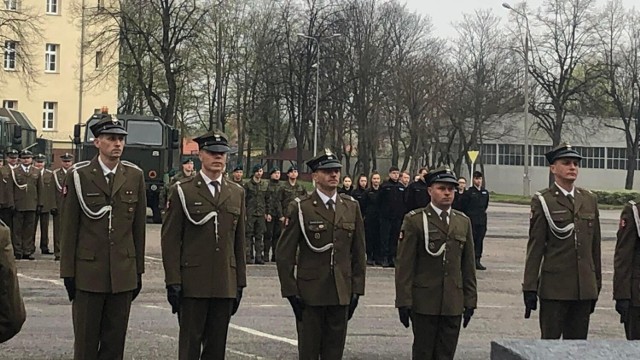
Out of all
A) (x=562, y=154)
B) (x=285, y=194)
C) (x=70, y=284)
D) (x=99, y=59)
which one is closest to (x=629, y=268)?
(x=562, y=154)

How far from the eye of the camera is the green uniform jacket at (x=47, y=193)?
61.8 ft

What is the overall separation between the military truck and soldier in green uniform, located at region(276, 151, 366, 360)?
18513 millimetres

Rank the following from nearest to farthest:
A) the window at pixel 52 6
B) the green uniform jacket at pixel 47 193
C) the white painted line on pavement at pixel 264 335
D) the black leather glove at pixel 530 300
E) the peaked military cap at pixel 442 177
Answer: the peaked military cap at pixel 442 177
the black leather glove at pixel 530 300
the white painted line on pavement at pixel 264 335
the green uniform jacket at pixel 47 193
the window at pixel 52 6

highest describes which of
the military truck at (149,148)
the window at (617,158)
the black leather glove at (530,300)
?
the window at (617,158)

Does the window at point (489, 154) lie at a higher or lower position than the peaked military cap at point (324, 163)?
higher

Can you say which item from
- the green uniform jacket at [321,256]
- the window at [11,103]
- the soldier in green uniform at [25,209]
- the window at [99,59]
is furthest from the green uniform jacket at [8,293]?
the window at [11,103]

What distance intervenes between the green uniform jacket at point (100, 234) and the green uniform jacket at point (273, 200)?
10.9 m

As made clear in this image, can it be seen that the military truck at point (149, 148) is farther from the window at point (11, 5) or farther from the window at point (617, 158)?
the window at point (617, 158)

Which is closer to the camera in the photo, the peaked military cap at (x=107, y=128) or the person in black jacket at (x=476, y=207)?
the peaked military cap at (x=107, y=128)

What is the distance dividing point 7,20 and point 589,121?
42.3 m

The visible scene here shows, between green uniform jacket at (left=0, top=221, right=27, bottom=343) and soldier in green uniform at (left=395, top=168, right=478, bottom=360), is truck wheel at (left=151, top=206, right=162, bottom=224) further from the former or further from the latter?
green uniform jacket at (left=0, top=221, right=27, bottom=343)

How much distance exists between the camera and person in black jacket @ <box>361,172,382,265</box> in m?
18.8

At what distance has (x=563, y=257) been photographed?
26.6ft

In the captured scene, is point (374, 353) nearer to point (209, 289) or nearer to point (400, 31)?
point (209, 289)
